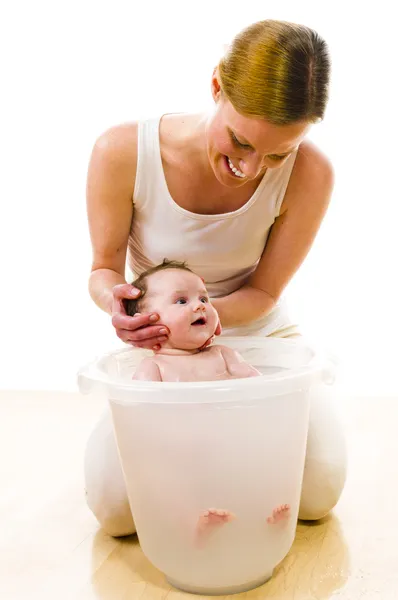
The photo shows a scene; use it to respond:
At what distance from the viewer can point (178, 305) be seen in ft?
4.03

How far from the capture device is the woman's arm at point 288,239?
144 cm

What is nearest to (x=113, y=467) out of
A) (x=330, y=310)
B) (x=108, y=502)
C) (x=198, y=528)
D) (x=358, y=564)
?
(x=108, y=502)

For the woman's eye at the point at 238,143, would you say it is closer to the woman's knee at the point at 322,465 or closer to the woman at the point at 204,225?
the woman at the point at 204,225

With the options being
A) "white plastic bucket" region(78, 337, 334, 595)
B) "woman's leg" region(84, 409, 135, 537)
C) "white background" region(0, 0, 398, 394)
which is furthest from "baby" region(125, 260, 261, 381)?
"white background" region(0, 0, 398, 394)

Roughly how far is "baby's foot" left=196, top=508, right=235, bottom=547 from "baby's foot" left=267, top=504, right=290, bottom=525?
68 millimetres

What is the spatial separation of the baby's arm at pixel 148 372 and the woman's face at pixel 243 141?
319 millimetres

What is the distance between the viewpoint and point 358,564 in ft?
4.11

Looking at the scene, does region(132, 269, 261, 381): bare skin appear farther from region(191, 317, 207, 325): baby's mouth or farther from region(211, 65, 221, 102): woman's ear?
region(211, 65, 221, 102): woman's ear

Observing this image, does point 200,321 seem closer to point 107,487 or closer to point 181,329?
point 181,329

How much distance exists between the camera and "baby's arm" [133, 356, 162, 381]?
1200mm

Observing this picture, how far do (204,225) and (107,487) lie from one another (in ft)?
1.60

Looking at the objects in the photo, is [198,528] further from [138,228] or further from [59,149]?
[59,149]

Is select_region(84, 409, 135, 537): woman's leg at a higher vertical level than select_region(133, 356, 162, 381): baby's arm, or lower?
lower

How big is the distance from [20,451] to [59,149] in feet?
2.91
